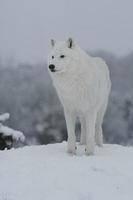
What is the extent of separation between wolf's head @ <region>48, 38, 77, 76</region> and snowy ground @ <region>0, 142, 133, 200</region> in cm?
159

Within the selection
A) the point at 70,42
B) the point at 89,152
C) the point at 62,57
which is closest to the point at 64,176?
the point at 89,152

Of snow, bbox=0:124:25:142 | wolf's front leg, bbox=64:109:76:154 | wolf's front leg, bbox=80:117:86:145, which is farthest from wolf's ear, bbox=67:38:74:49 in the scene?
snow, bbox=0:124:25:142

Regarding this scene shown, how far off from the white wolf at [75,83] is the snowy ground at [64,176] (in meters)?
0.71

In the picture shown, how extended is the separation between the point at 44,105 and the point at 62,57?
48664 mm

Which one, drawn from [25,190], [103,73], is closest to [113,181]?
[25,190]

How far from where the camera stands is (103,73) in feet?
37.3

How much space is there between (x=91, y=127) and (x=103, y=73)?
1311 millimetres

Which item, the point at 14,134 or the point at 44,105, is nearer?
the point at 14,134

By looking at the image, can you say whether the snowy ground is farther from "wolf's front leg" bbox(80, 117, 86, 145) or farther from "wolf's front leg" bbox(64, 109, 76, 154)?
"wolf's front leg" bbox(80, 117, 86, 145)

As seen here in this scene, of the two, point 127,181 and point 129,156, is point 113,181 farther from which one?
point 129,156

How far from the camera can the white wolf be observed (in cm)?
1008

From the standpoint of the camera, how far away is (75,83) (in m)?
10.3

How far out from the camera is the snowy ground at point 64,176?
27.1 feet

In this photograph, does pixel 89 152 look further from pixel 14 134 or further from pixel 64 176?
pixel 14 134
